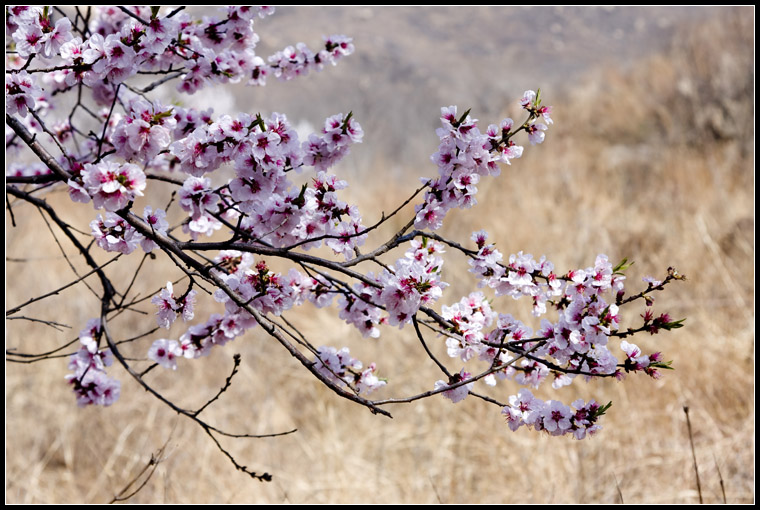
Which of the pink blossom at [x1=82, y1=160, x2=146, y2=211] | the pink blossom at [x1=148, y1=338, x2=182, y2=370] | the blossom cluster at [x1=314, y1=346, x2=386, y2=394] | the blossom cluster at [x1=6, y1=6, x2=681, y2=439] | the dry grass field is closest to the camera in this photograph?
the pink blossom at [x1=82, y1=160, x2=146, y2=211]

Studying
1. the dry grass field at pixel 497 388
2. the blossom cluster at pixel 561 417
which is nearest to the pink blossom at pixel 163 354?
the dry grass field at pixel 497 388

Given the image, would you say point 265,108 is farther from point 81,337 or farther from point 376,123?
point 81,337

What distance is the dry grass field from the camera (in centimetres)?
290

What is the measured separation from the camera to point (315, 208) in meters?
1.26

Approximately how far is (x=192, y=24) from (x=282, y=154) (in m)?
0.74

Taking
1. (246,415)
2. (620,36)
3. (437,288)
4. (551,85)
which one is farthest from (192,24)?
(620,36)

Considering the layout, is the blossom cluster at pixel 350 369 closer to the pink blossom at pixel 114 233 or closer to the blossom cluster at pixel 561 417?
the blossom cluster at pixel 561 417

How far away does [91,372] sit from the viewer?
5.67 feet

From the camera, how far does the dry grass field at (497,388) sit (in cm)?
290

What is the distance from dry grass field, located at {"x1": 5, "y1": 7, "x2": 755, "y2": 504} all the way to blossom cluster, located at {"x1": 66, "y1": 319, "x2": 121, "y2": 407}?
0.49 metres

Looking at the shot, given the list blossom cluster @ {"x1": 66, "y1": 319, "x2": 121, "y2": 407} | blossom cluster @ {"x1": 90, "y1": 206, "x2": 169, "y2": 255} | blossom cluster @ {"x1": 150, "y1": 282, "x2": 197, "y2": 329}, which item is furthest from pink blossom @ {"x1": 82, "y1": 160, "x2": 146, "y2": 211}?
blossom cluster @ {"x1": 66, "y1": 319, "x2": 121, "y2": 407}

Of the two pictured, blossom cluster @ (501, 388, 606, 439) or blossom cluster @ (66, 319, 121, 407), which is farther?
blossom cluster @ (66, 319, 121, 407)

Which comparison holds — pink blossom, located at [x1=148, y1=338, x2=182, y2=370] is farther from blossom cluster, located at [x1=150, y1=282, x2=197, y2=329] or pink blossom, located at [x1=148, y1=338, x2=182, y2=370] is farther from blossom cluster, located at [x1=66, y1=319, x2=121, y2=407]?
blossom cluster, located at [x1=150, y1=282, x2=197, y2=329]

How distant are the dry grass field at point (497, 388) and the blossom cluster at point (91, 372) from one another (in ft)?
1.62
